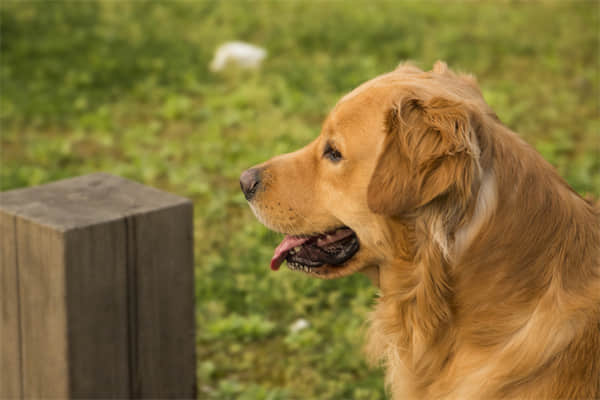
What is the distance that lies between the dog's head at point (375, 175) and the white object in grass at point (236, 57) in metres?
6.82

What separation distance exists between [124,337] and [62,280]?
1.35 ft

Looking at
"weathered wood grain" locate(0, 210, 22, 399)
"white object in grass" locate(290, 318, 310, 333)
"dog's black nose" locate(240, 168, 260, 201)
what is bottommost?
"white object in grass" locate(290, 318, 310, 333)

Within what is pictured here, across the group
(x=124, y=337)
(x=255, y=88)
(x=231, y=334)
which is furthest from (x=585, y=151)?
(x=124, y=337)

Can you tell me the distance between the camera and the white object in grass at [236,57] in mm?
9492

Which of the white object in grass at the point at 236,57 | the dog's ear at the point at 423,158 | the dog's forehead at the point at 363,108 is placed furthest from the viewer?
the white object in grass at the point at 236,57

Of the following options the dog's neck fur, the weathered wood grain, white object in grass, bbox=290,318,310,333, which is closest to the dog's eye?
the dog's neck fur

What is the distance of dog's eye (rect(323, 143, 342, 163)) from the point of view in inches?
105

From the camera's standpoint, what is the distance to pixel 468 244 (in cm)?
231

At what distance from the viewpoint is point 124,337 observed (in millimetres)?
3057

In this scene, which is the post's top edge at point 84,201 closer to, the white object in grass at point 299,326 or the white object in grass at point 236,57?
the white object in grass at point 299,326

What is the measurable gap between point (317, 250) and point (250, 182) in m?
→ 0.39

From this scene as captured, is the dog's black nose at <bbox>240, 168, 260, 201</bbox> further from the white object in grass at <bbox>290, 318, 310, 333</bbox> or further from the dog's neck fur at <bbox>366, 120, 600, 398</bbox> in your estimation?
the white object in grass at <bbox>290, 318, 310, 333</bbox>

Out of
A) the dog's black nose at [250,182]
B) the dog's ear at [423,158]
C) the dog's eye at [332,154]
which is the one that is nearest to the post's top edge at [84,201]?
the dog's black nose at [250,182]

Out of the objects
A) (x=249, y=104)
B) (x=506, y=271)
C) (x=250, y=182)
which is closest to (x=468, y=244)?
(x=506, y=271)
